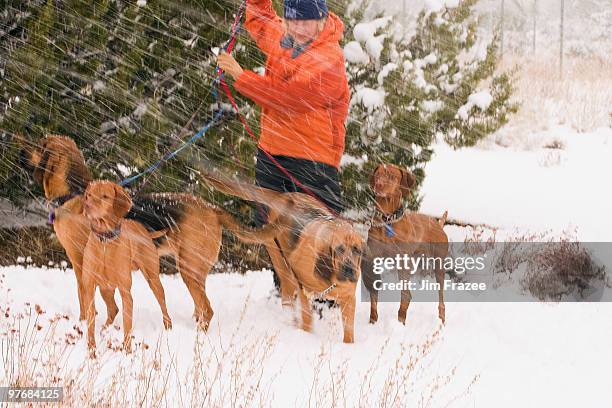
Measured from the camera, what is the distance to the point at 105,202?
146 inches

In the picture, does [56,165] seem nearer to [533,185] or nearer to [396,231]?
[396,231]

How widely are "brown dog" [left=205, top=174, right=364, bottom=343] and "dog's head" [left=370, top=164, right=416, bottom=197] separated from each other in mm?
391

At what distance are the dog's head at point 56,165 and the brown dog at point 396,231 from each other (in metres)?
1.82

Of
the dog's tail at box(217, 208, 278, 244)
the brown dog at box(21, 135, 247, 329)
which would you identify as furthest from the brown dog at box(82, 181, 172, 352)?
the dog's tail at box(217, 208, 278, 244)

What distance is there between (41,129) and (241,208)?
1875mm

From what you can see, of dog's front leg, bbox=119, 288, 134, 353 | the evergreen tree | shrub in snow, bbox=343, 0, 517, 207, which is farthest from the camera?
shrub in snow, bbox=343, 0, 517, 207

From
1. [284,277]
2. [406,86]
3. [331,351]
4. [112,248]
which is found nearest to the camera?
[112,248]

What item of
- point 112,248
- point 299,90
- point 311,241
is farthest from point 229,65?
point 112,248

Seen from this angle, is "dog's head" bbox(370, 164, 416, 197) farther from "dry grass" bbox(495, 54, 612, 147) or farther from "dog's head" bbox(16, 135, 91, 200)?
"dry grass" bbox(495, 54, 612, 147)

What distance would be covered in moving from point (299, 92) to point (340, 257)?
39.6 inches

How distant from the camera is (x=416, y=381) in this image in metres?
4.07

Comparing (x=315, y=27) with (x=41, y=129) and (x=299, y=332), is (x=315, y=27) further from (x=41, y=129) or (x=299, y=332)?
(x=41, y=129)

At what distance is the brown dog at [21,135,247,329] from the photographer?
4.10 m

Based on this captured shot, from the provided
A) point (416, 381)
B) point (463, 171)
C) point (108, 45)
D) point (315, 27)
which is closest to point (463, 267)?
point (416, 381)
